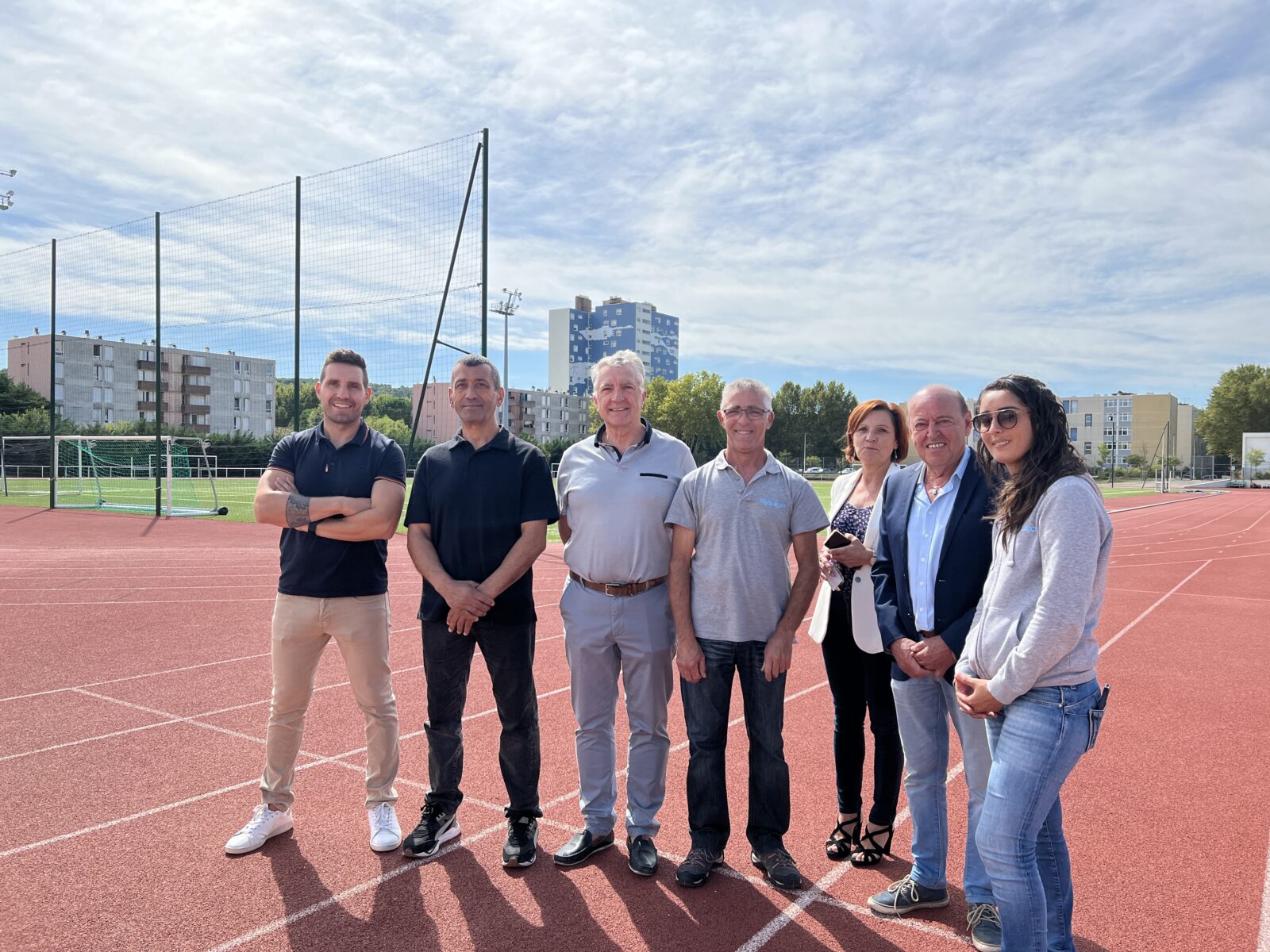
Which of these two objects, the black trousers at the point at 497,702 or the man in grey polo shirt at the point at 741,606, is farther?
the black trousers at the point at 497,702

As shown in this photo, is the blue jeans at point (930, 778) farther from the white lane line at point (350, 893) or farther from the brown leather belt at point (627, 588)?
the white lane line at point (350, 893)

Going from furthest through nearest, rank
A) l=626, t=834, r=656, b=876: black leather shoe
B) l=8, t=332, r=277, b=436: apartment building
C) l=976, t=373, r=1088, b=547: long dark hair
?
l=8, t=332, r=277, b=436: apartment building
l=626, t=834, r=656, b=876: black leather shoe
l=976, t=373, r=1088, b=547: long dark hair

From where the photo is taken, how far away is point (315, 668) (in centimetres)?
393

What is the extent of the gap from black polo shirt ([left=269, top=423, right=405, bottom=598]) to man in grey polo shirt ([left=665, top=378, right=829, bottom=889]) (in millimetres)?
1393

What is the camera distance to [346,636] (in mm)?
3887

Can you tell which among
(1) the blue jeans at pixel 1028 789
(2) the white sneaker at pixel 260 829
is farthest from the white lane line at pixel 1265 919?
(2) the white sneaker at pixel 260 829

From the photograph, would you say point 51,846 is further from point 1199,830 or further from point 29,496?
point 29,496

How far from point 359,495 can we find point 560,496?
929mm

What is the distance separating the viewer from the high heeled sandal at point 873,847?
3695 millimetres

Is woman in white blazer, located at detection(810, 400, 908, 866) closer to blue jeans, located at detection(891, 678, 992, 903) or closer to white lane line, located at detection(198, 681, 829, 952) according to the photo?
blue jeans, located at detection(891, 678, 992, 903)

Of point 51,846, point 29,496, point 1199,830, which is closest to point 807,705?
point 1199,830

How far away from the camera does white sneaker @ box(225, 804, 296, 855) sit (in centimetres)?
365

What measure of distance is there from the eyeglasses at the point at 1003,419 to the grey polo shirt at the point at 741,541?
3.31ft

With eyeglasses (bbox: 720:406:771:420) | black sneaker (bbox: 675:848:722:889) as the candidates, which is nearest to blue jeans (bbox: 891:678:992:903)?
black sneaker (bbox: 675:848:722:889)
